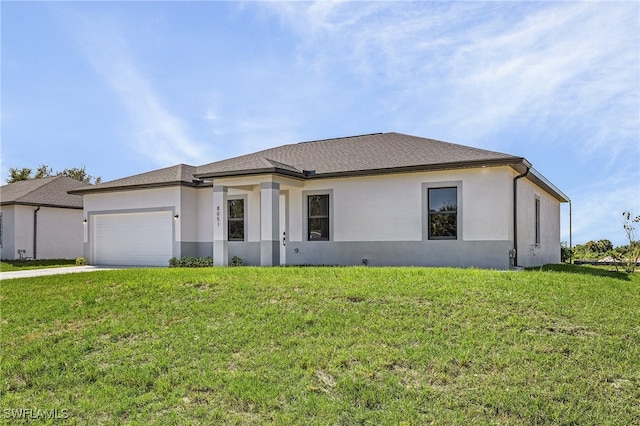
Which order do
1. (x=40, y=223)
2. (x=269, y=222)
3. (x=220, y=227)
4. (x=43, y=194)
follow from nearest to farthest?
(x=269, y=222) → (x=220, y=227) → (x=40, y=223) → (x=43, y=194)

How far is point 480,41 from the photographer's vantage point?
12641mm

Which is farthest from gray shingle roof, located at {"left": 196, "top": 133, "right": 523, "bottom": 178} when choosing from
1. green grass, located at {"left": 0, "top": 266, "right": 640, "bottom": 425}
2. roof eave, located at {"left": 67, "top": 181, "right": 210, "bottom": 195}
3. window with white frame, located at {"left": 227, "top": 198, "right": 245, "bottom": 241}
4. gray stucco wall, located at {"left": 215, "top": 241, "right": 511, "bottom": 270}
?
green grass, located at {"left": 0, "top": 266, "right": 640, "bottom": 425}

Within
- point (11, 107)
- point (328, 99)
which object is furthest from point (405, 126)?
point (11, 107)

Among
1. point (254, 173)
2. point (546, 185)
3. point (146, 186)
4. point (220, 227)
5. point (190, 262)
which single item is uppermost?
point (254, 173)

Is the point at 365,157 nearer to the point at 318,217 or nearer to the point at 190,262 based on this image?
the point at 318,217

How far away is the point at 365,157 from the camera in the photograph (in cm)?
1634

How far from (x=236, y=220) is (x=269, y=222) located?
287 centimetres

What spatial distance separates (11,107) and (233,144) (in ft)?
28.3

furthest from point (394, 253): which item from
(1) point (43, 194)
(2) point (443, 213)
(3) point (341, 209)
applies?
(1) point (43, 194)

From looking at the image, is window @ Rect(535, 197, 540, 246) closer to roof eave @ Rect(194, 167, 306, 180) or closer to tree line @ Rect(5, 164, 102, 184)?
roof eave @ Rect(194, 167, 306, 180)

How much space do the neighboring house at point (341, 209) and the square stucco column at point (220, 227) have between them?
3 cm

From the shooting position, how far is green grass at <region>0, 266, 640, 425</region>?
17.1 feet

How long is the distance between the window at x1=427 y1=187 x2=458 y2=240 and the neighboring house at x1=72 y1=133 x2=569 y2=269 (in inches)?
1.2

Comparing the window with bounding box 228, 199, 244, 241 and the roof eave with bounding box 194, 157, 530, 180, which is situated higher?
the roof eave with bounding box 194, 157, 530, 180
